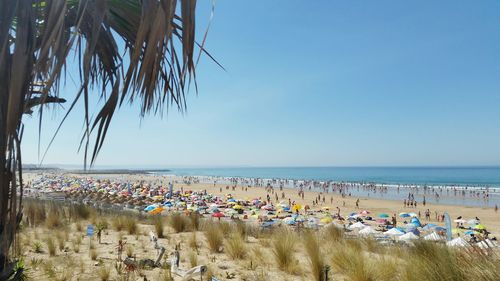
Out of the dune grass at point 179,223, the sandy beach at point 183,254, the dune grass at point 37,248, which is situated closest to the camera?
the sandy beach at point 183,254

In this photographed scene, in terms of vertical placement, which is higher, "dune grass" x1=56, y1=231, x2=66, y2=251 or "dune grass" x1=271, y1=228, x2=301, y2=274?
"dune grass" x1=271, y1=228, x2=301, y2=274

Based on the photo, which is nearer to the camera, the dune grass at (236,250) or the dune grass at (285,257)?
the dune grass at (285,257)

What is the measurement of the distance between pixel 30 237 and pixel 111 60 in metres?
6.99

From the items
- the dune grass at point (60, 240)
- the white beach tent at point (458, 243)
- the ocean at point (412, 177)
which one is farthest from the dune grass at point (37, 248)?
the ocean at point (412, 177)

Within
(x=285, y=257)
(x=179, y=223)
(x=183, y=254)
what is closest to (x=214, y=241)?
(x=183, y=254)

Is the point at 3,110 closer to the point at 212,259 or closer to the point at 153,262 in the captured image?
the point at 153,262

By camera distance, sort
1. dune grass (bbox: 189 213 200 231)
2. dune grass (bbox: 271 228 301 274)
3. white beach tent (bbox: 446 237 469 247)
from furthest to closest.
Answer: dune grass (bbox: 189 213 200 231) → dune grass (bbox: 271 228 301 274) → white beach tent (bbox: 446 237 469 247)

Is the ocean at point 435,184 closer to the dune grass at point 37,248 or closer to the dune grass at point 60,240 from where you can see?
the dune grass at point 60,240

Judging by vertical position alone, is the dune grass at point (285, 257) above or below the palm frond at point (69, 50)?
below

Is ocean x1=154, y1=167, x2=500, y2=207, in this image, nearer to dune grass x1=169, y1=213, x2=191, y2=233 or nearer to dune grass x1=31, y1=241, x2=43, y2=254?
dune grass x1=169, y1=213, x2=191, y2=233

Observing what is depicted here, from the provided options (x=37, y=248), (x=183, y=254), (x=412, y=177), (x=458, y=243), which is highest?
(x=37, y=248)

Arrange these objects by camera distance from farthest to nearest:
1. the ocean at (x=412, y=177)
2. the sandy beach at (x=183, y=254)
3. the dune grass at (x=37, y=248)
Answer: the ocean at (x=412, y=177) → the dune grass at (x=37, y=248) → the sandy beach at (x=183, y=254)

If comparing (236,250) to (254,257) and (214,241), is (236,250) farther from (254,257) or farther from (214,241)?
(214,241)

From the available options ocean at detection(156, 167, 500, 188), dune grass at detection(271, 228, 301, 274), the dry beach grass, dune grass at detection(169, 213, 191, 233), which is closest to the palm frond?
the dry beach grass
